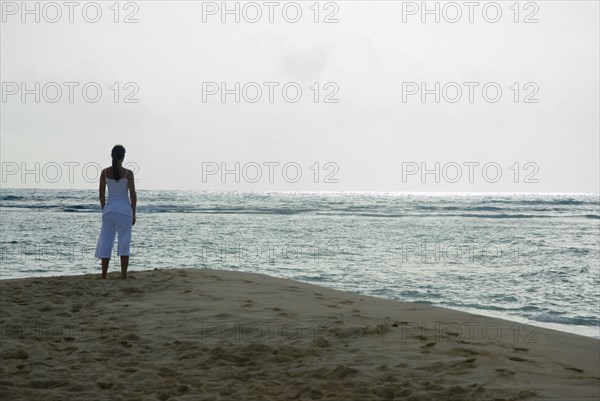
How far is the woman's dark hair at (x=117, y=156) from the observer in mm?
8047

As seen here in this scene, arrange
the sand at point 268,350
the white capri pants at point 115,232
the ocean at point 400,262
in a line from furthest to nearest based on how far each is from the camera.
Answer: the ocean at point 400,262
the white capri pants at point 115,232
the sand at point 268,350

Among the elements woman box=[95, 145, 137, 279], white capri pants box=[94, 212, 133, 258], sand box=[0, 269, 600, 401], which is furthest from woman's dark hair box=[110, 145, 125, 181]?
sand box=[0, 269, 600, 401]

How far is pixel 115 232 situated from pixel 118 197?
544 mm

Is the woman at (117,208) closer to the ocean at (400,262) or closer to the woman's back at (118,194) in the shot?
the woman's back at (118,194)

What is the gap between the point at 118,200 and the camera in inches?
330

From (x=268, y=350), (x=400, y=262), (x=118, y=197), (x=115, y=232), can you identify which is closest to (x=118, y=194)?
(x=118, y=197)

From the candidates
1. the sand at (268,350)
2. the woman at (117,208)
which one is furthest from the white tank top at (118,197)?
the sand at (268,350)

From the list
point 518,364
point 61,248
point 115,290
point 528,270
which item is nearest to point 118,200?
point 115,290

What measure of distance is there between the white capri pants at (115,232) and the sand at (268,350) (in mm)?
970

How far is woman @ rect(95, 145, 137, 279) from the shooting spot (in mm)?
8180

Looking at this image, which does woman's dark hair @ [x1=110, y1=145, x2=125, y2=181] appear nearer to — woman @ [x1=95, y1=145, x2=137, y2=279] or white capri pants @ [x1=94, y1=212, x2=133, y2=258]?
woman @ [x1=95, y1=145, x2=137, y2=279]

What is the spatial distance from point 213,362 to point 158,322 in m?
1.57

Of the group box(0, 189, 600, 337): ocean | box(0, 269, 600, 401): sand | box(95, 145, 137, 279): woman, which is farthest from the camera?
box(0, 189, 600, 337): ocean

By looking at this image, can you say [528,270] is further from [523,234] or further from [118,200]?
[523,234]
